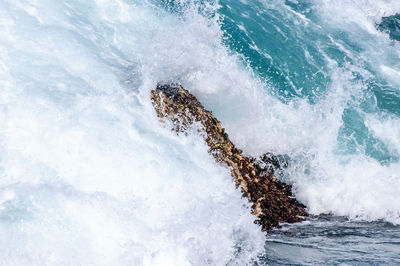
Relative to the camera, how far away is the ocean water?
16.7ft

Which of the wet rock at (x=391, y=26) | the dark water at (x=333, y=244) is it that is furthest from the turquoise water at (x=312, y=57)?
the dark water at (x=333, y=244)

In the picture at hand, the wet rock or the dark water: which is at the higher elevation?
the wet rock

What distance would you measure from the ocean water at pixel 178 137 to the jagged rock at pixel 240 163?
240 millimetres

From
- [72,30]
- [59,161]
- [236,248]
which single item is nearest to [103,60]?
[72,30]

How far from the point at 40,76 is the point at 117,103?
1.68 m

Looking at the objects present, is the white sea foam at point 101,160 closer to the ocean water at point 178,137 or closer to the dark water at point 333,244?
the ocean water at point 178,137

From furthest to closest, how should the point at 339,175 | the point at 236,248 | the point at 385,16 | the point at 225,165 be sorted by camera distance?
the point at 385,16
the point at 339,175
the point at 225,165
the point at 236,248

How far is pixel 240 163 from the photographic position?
23.9 ft

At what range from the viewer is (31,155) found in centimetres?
562

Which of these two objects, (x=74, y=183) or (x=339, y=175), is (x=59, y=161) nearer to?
(x=74, y=183)

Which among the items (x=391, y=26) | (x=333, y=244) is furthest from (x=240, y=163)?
(x=391, y=26)

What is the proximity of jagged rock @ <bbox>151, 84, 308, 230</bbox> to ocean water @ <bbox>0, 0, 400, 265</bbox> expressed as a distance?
0.24m

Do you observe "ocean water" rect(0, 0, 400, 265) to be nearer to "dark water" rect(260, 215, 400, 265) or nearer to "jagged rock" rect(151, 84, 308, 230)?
"dark water" rect(260, 215, 400, 265)

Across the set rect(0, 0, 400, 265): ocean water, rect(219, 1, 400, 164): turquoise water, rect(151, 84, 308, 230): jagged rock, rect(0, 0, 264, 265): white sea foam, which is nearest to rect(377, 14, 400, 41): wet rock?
rect(219, 1, 400, 164): turquoise water
